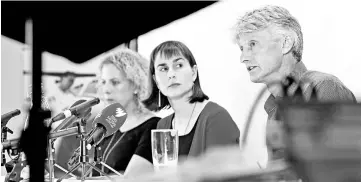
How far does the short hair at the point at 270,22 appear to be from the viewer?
2742 millimetres

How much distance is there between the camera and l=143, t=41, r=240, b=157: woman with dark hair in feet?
9.72

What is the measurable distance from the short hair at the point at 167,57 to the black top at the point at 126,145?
10 cm

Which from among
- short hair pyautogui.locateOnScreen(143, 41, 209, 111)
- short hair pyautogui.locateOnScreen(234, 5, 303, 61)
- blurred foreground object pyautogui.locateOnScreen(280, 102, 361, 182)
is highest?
short hair pyautogui.locateOnScreen(234, 5, 303, 61)

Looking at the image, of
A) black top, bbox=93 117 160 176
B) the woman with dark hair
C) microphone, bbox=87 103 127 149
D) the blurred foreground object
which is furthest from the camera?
black top, bbox=93 117 160 176

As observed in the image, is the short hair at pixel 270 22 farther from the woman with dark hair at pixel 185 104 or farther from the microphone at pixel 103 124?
the microphone at pixel 103 124

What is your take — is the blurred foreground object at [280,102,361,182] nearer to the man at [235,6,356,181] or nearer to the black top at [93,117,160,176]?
the man at [235,6,356,181]

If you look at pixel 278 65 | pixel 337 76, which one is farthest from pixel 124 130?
pixel 337 76

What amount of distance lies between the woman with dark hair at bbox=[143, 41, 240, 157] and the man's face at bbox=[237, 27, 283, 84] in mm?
306

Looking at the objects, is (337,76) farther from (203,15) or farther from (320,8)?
(203,15)

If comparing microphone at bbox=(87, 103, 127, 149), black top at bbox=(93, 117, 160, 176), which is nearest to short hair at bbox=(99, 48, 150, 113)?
black top at bbox=(93, 117, 160, 176)

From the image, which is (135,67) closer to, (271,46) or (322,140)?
(271,46)

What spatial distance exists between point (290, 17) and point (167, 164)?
3.44 ft

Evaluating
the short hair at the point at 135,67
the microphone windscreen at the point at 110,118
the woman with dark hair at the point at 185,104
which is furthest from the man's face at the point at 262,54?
the microphone windscreen at the point at 110,118

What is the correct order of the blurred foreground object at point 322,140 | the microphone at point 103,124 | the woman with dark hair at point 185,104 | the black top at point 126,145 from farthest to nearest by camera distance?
the black top at point 126,145 < the woman with dark hair at point 185,104 < the microphone at point 103,124 < the blurred foreground object at point 322,140
